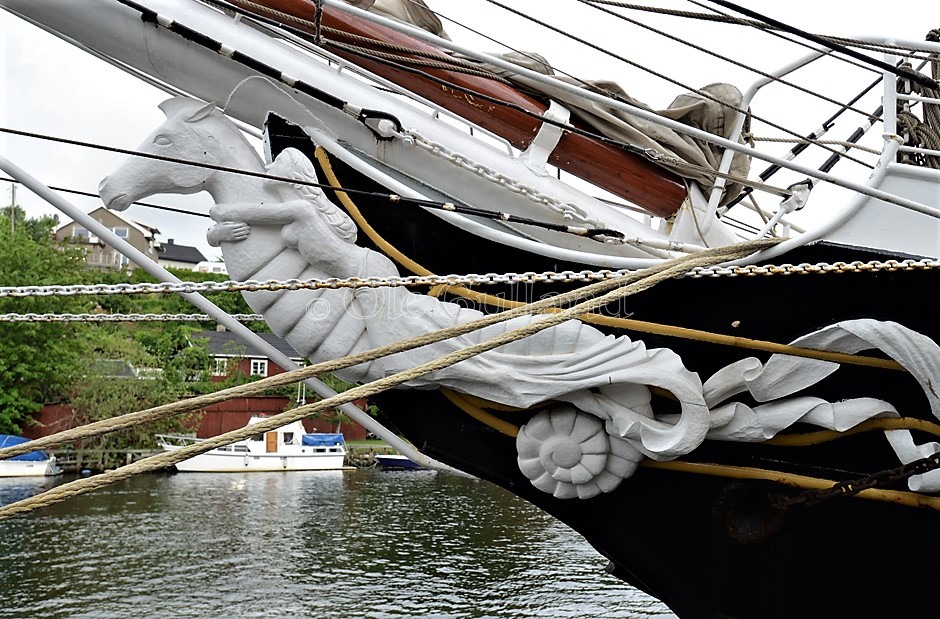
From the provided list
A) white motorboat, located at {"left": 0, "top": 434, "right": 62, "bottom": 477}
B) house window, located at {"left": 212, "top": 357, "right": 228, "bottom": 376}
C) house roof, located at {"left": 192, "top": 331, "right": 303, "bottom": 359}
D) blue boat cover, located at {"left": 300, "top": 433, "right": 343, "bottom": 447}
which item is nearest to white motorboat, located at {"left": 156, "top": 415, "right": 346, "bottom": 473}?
blue boat cover, located at {"left": 300, "top": 433, "right": 343, "bottom": 447}

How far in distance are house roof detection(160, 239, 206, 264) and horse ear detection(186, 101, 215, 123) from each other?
51.1m

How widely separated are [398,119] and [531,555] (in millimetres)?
8886

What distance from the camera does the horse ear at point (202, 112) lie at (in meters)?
2.99

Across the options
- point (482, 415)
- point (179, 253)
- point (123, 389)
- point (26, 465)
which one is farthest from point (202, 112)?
point (179, 253)

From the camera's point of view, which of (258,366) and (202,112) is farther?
(258,366)

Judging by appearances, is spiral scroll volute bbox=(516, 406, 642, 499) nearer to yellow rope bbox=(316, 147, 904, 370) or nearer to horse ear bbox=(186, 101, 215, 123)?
yellow rope bbox=(316, 147, 904, 370)

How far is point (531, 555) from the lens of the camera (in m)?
11.1

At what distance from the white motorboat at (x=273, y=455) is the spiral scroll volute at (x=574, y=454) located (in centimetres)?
2092

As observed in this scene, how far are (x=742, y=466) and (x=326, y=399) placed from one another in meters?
1.46

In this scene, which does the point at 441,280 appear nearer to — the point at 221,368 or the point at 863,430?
the point at 863,430

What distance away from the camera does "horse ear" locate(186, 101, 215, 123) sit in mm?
2988

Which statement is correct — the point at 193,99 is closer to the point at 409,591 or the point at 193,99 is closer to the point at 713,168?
the point at 713,168

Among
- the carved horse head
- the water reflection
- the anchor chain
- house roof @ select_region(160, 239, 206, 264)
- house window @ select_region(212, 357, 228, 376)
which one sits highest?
house roof @ select_region(160, 239, 206, 264)

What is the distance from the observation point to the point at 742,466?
2.94m
